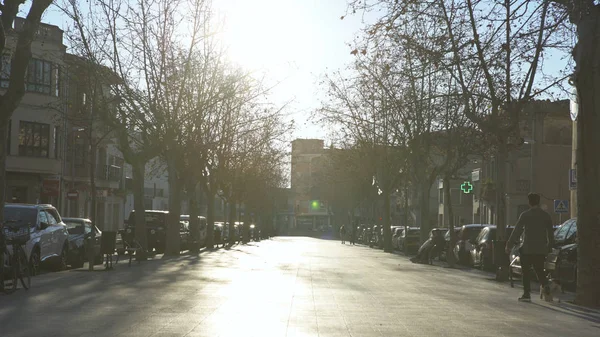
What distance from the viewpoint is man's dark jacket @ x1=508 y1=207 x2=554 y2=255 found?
16.3 meters

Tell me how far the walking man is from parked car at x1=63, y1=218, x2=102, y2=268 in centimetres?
1319

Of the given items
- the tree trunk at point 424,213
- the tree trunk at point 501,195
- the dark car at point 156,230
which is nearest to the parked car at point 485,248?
the tree trunk at point 501,195

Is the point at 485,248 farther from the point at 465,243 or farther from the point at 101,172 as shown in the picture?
the point at 101,172

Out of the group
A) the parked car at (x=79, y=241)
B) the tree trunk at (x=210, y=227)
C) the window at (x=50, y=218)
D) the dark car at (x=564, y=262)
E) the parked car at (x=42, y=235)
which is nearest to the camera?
the dark car at (x=564, y=262)

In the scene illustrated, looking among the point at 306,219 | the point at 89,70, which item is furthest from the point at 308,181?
the point at 89,70

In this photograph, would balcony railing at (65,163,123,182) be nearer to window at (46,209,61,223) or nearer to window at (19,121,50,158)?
window at (19,121,50,158)

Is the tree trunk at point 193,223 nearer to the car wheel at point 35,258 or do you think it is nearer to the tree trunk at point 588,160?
the car wheel at point 35,258

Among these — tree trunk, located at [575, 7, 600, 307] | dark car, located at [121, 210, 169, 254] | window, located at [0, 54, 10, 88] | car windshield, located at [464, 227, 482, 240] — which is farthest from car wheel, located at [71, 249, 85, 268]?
tree trunk, located at [575, 7, 600, 307]

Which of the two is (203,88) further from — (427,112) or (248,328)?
(248,328)

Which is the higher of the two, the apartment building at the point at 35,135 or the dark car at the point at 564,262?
the apartment building at the point at 35,135

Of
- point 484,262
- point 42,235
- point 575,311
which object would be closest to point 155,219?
point 484,262

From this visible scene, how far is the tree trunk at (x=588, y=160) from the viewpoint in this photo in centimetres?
1577

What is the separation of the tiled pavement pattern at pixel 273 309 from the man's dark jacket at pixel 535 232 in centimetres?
97

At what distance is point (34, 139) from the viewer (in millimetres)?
51344
